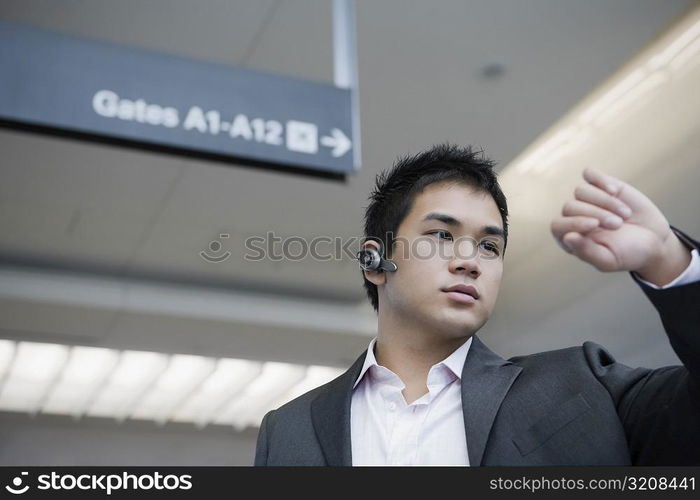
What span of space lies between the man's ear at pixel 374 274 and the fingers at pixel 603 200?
821 millimetres

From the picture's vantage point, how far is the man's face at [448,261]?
1667mm

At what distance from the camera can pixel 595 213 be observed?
1172 mm

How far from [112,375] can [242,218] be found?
3.80 m

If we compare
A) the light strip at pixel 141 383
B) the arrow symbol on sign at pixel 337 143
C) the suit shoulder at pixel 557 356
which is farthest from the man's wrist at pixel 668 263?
the light strip at pixel 141 383

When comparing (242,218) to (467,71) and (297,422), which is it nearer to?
(467,71)

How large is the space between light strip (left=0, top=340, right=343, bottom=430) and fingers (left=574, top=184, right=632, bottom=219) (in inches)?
319

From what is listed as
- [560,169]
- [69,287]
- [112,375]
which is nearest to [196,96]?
[560,169]

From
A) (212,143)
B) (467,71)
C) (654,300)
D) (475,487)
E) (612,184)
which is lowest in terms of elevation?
(475,487)

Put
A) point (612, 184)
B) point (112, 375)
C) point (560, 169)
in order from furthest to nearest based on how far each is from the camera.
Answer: point (112, 375) < point (560, 169) < point (612, 184)

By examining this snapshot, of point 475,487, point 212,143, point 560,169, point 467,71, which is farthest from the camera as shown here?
point 560,169

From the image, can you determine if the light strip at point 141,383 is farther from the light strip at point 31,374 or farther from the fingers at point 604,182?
the fingers at point 604,182

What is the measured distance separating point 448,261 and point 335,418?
38cm

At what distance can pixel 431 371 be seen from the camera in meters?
1.71

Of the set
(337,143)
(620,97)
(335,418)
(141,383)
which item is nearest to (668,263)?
(335,418)
